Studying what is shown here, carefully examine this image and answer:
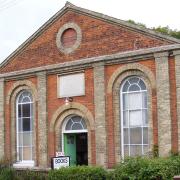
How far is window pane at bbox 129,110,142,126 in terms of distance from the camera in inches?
757

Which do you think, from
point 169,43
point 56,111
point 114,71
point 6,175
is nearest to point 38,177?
point 6,175

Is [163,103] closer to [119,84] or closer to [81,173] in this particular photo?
[119,84]

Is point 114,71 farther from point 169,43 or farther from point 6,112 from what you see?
point 6,112

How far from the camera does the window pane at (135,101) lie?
63.3 ft

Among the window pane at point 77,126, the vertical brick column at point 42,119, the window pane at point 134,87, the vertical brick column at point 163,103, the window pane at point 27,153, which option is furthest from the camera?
the window pane at point 27,153

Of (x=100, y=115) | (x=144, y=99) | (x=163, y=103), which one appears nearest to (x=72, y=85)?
(x=100, y=115)

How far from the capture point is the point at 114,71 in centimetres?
1988

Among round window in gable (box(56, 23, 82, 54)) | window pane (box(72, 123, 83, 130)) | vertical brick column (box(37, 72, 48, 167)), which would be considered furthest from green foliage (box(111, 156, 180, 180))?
round window in gable (box(56, 23, 82, 54))

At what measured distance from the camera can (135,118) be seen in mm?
19359

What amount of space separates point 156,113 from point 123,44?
10.5 ft

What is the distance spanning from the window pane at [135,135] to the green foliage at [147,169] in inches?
125

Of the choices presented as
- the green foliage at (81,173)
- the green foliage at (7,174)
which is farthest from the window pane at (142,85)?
the green foliage at (7,174)

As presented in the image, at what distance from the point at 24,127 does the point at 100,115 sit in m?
4.98

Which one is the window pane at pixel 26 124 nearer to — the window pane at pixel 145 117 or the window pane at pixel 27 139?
the window pane at pixel 27 139
